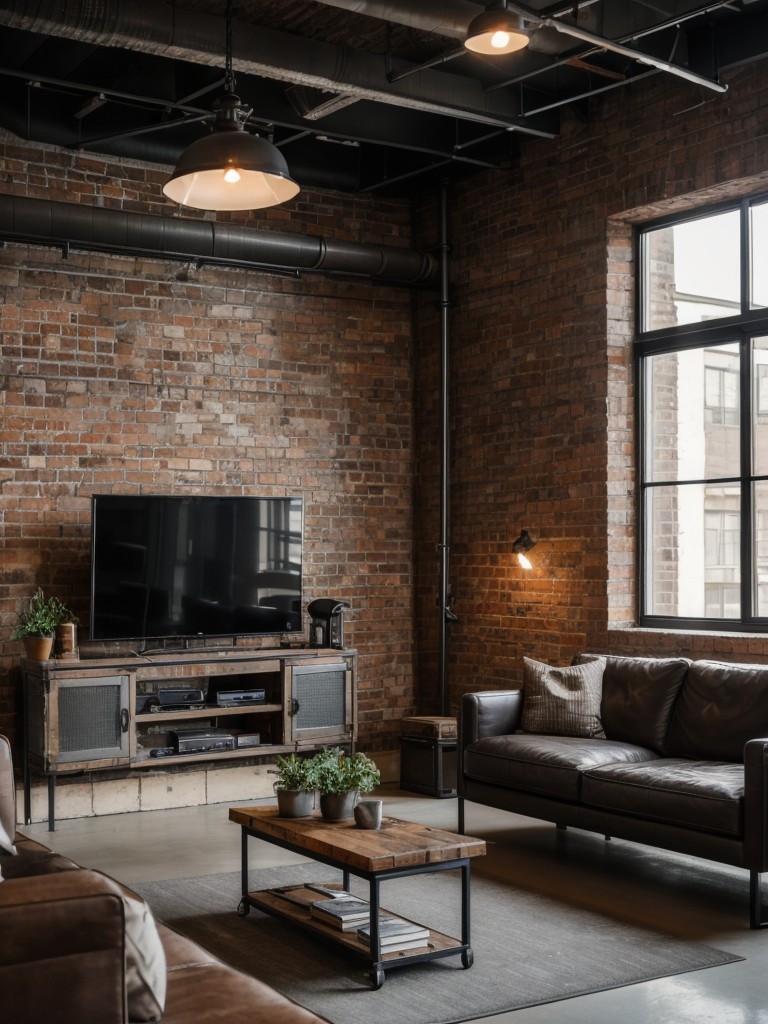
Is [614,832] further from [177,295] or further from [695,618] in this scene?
[177,295]

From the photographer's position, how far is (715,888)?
531cm

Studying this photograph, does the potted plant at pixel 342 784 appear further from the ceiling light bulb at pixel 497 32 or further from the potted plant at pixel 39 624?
the ceiling light bulb at pixel 497 32

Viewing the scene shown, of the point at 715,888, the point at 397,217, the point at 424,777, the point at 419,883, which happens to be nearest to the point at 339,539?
the point at 424,777

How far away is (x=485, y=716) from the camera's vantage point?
634cm

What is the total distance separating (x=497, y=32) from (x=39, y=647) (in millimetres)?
4066

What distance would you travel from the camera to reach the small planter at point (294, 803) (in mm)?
4742

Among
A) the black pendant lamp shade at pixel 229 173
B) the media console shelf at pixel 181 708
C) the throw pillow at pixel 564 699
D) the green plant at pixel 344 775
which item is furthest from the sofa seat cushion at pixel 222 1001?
the media console shelf at pixel 181 708

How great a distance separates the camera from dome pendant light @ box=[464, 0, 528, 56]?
15.5 ft

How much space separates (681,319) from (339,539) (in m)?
2.75

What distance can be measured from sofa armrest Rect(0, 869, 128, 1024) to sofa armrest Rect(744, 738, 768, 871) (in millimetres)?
3115

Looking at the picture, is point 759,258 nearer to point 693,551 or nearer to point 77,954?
point 693,551

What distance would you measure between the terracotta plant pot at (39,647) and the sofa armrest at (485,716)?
2352 millimetres

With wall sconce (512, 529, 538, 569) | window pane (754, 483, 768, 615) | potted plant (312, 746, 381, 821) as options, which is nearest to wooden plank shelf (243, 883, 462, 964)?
potted plant (312, 746, 381, 821)

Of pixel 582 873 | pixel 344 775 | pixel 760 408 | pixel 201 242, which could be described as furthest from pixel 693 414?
pixel 344 775
